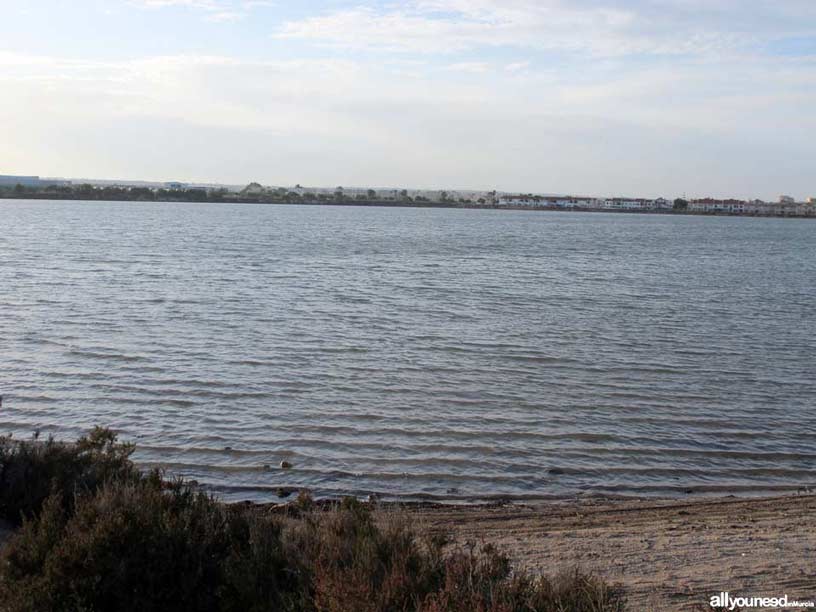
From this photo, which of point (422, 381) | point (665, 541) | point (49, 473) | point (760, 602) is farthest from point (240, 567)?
point (422, 381)

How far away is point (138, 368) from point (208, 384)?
2.21 meters

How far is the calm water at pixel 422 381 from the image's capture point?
11547 millimetres

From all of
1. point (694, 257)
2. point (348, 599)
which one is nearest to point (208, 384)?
point (348, 599)

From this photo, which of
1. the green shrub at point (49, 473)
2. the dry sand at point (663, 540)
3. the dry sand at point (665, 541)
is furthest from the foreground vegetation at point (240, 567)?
the dry sand at point (665, 541)

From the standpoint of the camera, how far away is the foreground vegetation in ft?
15.3

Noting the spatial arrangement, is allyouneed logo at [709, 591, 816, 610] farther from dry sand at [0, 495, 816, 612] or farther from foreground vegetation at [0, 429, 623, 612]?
foreground vegetation at [0, 429, 623, 612]

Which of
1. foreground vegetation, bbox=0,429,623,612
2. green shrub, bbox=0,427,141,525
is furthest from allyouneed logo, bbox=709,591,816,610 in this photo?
green shrub, bbox=0,427,141,525

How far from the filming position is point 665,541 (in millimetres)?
8039

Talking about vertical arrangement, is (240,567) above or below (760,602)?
above

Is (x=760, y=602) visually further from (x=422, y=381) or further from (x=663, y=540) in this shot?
(x=422, y=381)

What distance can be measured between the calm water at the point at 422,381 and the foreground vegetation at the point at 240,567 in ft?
14.6

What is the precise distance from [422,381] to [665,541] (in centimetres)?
872

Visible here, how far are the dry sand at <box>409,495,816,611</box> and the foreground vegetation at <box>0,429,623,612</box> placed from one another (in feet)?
5.23

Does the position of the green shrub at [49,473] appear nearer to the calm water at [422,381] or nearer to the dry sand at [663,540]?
the dry sand at [663,540]
